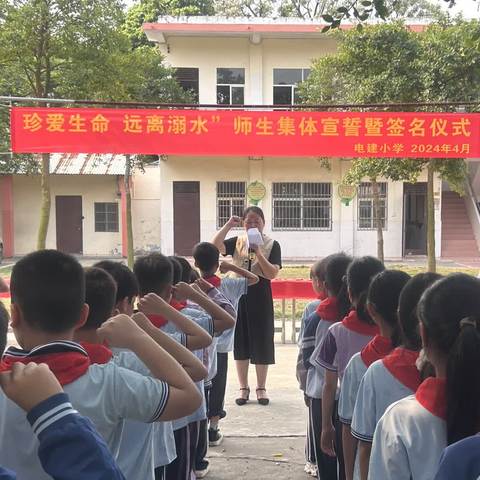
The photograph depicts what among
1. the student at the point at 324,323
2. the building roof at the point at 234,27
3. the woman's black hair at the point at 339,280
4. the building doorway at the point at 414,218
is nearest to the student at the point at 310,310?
the student at the point at 324,323

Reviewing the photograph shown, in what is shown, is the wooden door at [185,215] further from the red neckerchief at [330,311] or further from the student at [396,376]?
the student at [396,376]

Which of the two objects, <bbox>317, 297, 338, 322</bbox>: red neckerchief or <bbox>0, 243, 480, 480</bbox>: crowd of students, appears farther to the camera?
<bbox>317, 297, 338, 322</bbox>: red neckerchief

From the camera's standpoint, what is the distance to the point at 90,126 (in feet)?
17.2

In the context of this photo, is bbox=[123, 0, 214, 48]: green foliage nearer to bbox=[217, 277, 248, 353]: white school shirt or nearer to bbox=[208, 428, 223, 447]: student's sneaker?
bbox=[217, 277, 248, 353]: white school shirt

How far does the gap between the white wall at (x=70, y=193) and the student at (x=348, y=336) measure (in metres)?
14.7

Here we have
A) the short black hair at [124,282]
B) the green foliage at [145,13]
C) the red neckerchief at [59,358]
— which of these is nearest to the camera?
the red neckerchief at [59,358]

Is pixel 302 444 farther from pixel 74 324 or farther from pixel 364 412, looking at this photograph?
pixel 74 324

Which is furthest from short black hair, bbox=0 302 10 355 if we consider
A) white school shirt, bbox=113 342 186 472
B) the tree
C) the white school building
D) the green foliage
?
the green foliage

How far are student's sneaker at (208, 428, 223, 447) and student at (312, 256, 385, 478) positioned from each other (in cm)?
132

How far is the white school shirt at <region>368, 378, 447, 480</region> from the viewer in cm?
115

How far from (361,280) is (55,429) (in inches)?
58.0

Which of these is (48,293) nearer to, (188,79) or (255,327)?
(255,327)

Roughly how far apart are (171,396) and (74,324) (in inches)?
10.7

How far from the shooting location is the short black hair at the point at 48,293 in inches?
49.3
